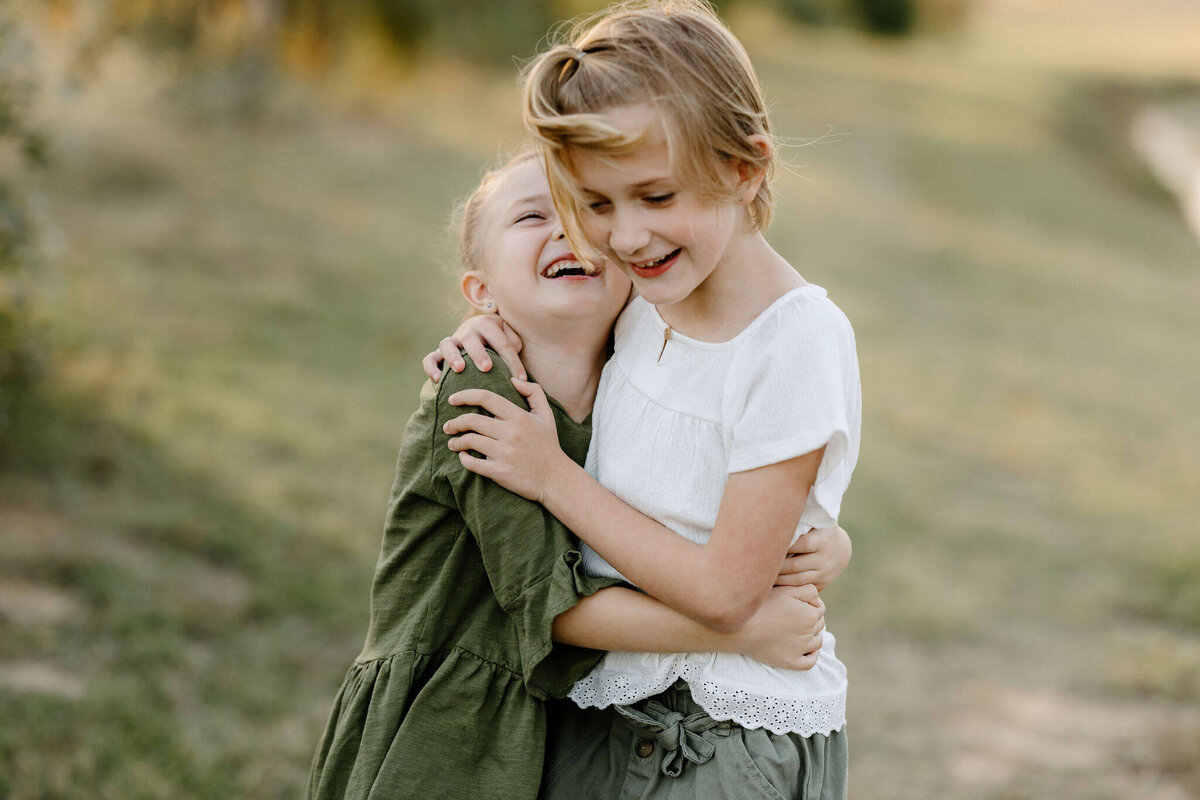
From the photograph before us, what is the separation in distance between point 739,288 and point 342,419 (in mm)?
4415

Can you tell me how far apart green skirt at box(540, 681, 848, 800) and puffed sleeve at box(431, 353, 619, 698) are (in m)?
0.20

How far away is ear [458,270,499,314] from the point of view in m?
1.96

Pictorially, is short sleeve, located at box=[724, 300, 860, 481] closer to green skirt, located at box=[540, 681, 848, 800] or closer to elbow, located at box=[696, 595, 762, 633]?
elbow, located at box=[696, 595, 762, 633]

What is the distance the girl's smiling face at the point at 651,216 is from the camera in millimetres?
1561

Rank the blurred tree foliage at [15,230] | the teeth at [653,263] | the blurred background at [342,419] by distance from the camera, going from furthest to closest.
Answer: the blurred tree foliage at [15,230] → the blurred background at [342,419] → the teeth at [653,263]

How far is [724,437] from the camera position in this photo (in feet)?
5.48

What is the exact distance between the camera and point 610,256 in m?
1.70

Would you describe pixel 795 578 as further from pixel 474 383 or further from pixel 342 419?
pixel 342 419

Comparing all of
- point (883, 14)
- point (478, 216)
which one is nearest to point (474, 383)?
point (478, 216)

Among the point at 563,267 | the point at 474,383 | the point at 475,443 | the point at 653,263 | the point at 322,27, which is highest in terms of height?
the point at 322,27

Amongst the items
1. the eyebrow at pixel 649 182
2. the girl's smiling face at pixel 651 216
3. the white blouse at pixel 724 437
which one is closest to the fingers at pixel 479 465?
the white blouse at pixel 724 437

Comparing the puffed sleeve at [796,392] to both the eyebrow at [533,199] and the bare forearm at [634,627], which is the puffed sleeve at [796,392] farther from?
the eyebrow at [533,199]

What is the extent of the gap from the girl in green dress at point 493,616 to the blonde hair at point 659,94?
0.27m

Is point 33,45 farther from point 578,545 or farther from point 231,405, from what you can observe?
point 578,545
